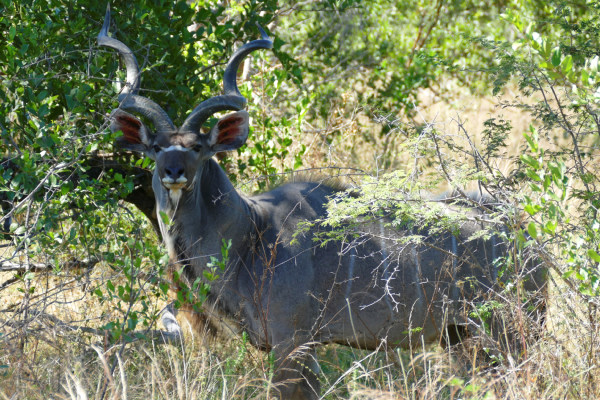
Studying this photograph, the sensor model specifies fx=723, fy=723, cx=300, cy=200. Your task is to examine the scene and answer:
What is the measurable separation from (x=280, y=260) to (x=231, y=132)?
0.78 m

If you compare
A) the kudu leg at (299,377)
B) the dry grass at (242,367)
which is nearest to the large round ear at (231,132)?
the dry grass at (242,367)

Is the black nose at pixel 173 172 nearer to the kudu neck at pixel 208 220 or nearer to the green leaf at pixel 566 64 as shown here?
the kudu neck at pixel 208 220

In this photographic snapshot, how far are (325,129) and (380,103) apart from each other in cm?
82

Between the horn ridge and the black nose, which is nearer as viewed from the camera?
the black nose

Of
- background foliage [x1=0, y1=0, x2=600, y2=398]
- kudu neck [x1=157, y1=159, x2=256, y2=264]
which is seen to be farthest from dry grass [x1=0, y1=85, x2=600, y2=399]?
kudu neck [x1=157, y1=159, x2=256, y2=264]

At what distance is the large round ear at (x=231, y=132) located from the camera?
401 centimetres

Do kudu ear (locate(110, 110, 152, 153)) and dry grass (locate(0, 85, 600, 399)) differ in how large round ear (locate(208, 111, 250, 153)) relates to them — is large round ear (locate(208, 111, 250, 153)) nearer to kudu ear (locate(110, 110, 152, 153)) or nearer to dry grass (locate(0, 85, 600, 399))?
kudu ear (locate(110, 110, 152, 153))

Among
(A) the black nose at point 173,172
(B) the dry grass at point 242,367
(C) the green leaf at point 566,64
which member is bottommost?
(B) the dry grass at point 242,367

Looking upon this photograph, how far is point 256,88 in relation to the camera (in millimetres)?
6312

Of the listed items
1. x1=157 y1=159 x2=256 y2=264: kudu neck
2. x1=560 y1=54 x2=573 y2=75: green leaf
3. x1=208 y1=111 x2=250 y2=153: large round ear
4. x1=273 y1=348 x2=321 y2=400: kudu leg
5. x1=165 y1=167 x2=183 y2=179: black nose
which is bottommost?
x1=273 y1=348 x2=321 y2=400: kudu leg

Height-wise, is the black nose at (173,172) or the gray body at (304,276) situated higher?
the black nose at (173,172)

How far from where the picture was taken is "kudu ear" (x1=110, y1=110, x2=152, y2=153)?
3869 millimetres

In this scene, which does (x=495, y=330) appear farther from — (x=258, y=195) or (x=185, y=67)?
(x=185, y=67)

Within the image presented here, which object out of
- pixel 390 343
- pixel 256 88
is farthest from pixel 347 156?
pixel 390 343
